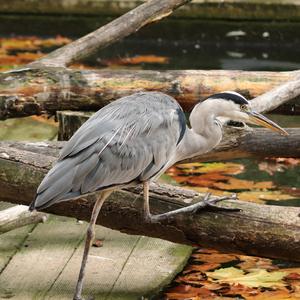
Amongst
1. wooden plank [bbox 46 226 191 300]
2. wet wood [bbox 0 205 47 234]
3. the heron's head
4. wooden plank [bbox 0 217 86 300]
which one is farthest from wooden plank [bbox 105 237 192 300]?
the heron's head

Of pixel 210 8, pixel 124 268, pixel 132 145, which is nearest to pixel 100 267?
pixel 124 268

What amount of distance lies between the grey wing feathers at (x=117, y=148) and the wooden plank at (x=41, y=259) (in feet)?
2.75

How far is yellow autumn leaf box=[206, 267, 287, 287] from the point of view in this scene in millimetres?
4965

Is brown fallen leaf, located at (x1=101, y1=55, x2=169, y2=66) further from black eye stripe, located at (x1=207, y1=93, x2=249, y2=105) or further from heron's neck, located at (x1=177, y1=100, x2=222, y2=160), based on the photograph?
black eye stripe, located at (x1=207, y1=93, x2=249, y2=105)

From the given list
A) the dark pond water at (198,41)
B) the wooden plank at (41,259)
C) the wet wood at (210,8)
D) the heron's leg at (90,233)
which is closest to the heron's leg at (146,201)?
the heron's leg at (90,233)

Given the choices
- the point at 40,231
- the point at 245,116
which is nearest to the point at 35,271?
the point at 40,231

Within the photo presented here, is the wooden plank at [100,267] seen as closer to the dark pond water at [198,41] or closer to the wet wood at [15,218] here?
the wet wood at [15,218]

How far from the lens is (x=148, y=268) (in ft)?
16.8

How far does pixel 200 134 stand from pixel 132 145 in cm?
37

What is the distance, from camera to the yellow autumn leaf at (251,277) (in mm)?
4965

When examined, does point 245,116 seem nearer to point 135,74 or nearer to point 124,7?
point 135,74

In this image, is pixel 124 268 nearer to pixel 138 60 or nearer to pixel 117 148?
pixel 117 148

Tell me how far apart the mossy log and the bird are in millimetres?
1223

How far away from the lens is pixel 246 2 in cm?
980
